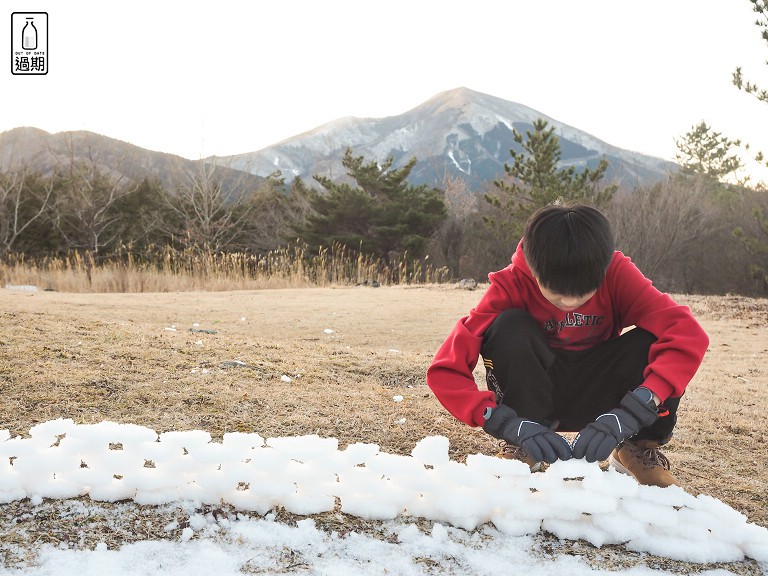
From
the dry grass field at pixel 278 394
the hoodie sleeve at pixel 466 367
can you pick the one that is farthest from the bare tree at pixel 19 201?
the hoodie sleeve at pixel 466 367

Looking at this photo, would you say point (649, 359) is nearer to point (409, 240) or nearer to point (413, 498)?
point (413, 498)

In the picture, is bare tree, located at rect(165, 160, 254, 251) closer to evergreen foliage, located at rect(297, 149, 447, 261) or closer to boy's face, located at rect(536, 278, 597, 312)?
evergreen foliage, located at rect(297, 149, 447, 261)

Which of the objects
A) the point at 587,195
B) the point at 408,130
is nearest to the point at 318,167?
the point at 587,195

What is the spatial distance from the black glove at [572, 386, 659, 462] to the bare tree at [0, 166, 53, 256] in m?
16.5

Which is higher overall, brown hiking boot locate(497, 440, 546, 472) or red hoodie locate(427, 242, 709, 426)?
red hoodie locate(427, 242, 709, 426)

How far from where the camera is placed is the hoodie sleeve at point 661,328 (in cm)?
143

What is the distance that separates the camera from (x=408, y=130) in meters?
118

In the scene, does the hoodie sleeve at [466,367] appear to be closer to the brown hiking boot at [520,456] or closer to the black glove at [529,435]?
the black glove at [529,435]

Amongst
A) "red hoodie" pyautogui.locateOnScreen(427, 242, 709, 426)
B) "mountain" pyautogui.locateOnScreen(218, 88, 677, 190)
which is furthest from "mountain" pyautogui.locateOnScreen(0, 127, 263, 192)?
"mountain" pyautogui.locateOnScreen(218, 88, 677, 190)

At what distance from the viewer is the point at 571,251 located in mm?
1439

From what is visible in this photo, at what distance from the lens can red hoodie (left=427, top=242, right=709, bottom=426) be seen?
57.1 inches

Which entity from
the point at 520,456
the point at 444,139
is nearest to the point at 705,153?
the point at 520,456

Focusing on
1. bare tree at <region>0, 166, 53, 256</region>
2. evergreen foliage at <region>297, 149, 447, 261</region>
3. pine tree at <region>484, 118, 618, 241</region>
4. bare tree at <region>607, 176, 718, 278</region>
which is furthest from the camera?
evergreen foliage at <region>297, 149, 447, 261</region>

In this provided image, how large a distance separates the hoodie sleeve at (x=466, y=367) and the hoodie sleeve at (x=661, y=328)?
32 centimetres
